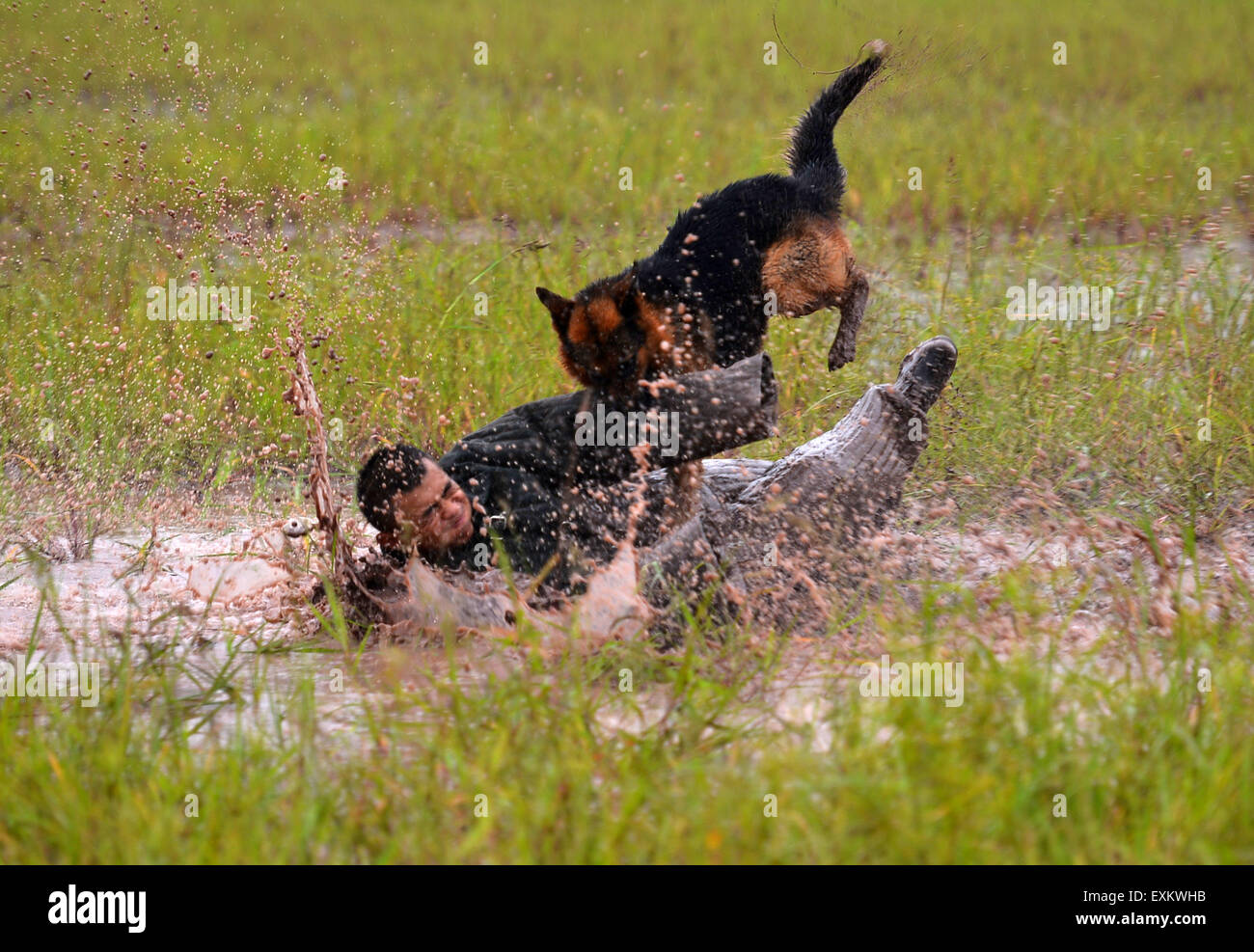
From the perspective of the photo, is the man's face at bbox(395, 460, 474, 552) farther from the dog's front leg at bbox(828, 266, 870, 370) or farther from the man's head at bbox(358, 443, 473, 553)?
the dog's front leg at bbox(828, 266, 870, 370)

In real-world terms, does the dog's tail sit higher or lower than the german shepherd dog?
higher

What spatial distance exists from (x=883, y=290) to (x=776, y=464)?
314 centimetres

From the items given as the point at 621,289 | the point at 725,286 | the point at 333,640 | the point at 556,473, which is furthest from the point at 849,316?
the point at 333,640

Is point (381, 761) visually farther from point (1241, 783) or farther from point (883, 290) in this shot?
point (883, 290)

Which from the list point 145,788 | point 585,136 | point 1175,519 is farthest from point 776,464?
point 585,136

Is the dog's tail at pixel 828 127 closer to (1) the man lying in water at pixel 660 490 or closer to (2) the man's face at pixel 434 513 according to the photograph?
(1) the man lying in water at pixel 660 490

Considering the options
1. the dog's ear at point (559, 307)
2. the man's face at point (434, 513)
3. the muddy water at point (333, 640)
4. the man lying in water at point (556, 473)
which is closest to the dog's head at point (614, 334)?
the dog's ear at point (559, 307)

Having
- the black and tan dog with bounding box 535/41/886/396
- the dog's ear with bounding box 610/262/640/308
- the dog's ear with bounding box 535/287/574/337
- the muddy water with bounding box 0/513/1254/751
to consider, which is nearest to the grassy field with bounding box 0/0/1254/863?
the muddy water with bounding box 0/513/1254/751

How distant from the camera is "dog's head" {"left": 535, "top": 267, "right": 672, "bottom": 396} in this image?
4266 mm

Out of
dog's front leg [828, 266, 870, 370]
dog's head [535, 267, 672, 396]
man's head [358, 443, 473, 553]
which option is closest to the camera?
man's head [358, 443, 473, 553]

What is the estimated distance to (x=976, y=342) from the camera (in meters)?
5.93

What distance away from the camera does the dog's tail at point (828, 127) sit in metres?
4.93

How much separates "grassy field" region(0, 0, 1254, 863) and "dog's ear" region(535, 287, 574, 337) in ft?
2.29

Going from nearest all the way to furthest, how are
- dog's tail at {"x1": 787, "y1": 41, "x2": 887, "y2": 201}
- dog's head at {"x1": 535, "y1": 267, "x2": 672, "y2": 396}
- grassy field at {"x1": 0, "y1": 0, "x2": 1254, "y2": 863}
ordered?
grassy field at {"x1": 0, "y1": 0, "x2": 1254, "y2": 863} → dog's head at {"x1": 535, "y1": 267, "x2": 672, "y2": 396} → dog's tail at {"x1": 787, "y1": 41, "x2": 887, "y2": 201}
